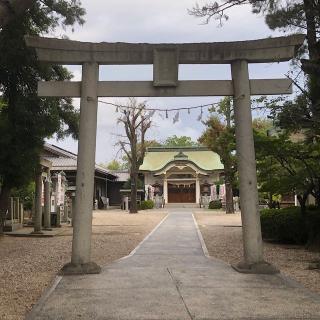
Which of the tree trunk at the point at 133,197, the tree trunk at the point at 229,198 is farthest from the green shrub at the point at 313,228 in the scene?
the tree trunk at the point at 133,197

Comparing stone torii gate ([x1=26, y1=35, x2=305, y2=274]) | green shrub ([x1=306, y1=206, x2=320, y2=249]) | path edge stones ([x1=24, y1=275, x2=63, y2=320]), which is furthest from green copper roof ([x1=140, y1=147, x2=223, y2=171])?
path edge stones ([x1=24, y1=275, x2=63, y2=320])

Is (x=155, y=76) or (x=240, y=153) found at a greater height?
(x=155, y=76)

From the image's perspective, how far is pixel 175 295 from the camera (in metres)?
7.32

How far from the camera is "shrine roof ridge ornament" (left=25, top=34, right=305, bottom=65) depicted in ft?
32.6

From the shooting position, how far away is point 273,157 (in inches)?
589

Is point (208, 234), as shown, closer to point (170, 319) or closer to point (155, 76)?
point (155, 76)

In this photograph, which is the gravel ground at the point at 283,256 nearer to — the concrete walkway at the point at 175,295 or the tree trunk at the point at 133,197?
the concrete walkway at the point at 175,295

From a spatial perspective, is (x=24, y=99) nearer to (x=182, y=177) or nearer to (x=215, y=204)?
(x=215, y=204)

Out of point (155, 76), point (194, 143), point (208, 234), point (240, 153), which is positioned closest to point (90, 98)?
point (155, 76)

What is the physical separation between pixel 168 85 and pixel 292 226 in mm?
7478

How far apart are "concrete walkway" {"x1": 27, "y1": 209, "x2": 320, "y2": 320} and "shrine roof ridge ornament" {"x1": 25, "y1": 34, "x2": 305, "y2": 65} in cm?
413

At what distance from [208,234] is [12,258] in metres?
9.17

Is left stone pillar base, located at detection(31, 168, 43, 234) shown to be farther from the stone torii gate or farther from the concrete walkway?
the stone torii gate

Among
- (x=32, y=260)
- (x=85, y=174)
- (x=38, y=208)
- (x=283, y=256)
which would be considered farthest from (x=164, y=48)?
(x=38, y=208)
